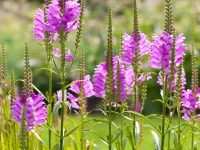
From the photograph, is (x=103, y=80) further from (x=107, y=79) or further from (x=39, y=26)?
(x=39, y=26)

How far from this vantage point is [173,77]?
309cm

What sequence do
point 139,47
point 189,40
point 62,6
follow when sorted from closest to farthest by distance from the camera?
point 62,6
point 139,47
point 189,40

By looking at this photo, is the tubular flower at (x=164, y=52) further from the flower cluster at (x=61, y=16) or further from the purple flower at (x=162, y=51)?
the flower cluster at (x=61, y=16)

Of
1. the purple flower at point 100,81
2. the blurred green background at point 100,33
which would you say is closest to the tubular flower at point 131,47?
the purple flower at point 100,81

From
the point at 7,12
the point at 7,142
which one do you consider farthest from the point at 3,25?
the point at 7,142

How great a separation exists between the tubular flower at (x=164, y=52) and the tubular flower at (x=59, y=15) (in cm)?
41

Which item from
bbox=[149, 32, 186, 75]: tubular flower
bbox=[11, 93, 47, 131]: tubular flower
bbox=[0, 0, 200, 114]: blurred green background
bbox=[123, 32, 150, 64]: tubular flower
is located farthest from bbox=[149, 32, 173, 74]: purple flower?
bbox=[0, 0, 200, 114]: blurred green background

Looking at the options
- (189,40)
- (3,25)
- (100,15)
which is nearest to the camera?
(189,40)

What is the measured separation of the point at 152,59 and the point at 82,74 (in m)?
0.45

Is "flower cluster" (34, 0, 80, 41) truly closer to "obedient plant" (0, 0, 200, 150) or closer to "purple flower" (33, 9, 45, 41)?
"obedient plant" (0, 0, 200, 150)

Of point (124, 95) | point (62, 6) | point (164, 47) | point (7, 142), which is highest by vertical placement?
point (62, 6)

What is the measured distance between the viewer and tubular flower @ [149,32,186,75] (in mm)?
3010

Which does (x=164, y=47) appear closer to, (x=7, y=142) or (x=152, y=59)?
(x=152, y=59)

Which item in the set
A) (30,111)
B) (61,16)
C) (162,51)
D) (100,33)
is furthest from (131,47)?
(100,33)
